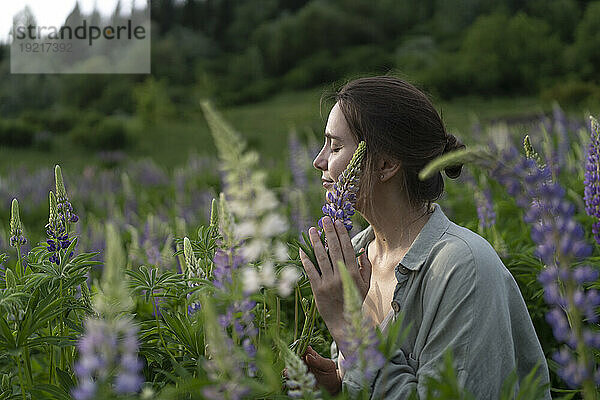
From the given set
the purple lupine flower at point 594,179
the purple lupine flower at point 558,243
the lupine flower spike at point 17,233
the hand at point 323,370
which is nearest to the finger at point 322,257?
the hand at point 323,370

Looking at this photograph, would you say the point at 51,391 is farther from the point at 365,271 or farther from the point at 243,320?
the point at 365,271

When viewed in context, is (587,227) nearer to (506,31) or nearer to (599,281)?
(599,281)

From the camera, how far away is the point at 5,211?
9211mm

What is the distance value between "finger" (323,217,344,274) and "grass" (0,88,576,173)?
12.3 m

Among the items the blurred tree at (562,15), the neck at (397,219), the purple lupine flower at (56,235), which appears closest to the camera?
the purple lupine flower at (56,235)

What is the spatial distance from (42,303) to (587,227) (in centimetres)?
360

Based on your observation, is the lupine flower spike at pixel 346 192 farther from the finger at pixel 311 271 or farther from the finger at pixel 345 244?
the finger at pixel 311 271

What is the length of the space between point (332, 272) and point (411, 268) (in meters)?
0.41

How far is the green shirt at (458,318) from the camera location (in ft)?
7.64

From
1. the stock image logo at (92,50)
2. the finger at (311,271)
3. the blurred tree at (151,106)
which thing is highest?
the stock image logo at (92,50)

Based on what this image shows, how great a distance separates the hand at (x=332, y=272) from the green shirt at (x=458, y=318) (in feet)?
0.82

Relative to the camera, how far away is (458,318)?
2.39m

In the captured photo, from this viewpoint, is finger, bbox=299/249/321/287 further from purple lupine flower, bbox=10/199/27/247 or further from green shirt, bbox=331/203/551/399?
purple lupine flower, bbox=10/199/27/247

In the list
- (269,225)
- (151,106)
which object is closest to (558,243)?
(269,225)
